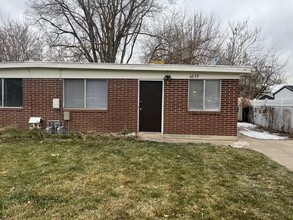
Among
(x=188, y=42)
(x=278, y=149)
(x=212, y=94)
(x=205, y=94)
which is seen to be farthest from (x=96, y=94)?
(x=188, y=42)

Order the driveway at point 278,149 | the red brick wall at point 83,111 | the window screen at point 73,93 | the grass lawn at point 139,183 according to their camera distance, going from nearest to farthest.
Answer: the grass lawn at point 139,183
the driveway at point 278,149
the red brick wall at point 83,111
the window screen at point 73,93

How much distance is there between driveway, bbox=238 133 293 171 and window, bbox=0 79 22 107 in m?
8.45

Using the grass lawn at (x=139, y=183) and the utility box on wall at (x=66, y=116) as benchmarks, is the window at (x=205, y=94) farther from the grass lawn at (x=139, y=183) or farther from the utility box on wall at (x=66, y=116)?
the utility box on wall at (x=66, y=116)

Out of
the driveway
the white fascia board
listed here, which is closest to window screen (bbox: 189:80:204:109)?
the white fascia board

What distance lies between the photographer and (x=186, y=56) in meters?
22.8

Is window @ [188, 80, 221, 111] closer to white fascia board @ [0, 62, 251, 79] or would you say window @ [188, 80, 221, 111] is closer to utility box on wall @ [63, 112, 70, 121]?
white fascia board @ [0, 62, 251, 79]

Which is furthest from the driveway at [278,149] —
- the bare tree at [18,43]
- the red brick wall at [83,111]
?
the bare tree at [18,43]

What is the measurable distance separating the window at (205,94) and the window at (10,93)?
6361mm

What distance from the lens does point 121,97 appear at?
34.3 ft

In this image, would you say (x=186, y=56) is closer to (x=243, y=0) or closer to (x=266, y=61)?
(x=243, y=0)

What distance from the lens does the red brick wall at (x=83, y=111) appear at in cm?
1044

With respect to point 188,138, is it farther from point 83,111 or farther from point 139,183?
point 139,183

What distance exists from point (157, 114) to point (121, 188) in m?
5.95

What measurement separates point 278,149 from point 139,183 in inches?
231
